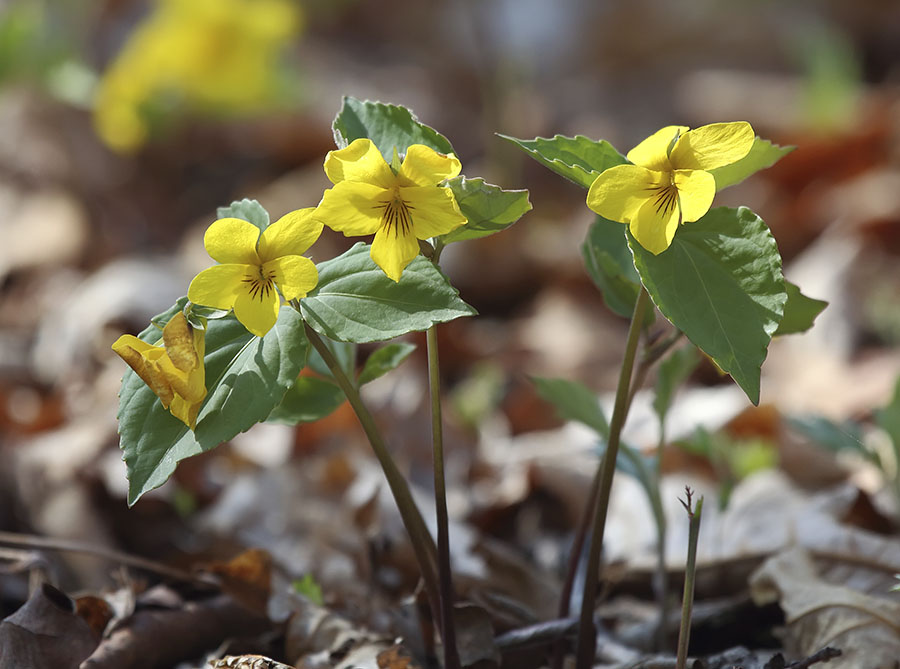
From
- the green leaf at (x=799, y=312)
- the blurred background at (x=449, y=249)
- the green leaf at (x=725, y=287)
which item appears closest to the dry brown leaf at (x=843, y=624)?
the blurred background at (x=449, y=249)

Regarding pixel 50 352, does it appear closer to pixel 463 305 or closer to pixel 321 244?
pixel 321 244

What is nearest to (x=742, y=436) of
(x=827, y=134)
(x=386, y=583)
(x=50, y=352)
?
(x=386, y=583)

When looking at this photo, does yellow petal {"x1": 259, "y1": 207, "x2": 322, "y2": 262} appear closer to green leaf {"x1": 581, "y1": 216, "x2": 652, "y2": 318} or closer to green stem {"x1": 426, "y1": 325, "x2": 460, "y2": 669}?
green stem {"x1": 426, "y1": 325, "x2": 460, "y2": 669}

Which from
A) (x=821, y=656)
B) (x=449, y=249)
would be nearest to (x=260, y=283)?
(x=821, y=656)

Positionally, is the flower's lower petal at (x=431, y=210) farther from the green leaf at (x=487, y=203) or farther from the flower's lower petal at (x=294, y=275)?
the flower's lower petal at (x=294, y=275)

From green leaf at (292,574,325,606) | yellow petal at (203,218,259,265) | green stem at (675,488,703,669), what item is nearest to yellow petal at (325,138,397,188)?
yellow petal at (203,218,259,265)

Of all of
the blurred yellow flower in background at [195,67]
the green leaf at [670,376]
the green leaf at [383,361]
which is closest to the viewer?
the green leaf at [383,361]

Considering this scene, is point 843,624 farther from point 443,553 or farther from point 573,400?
point 443,553

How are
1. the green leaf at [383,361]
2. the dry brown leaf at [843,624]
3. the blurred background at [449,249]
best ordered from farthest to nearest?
1. the blurred background at [449,249]
2. the dry brown leaf at [843,624]
3. the green leaf at [383,361]
